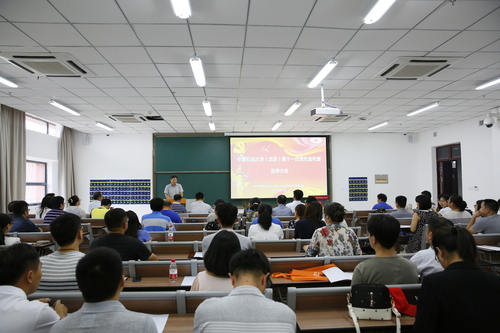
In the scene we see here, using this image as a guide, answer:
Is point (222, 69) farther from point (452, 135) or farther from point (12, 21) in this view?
point (452, 135)

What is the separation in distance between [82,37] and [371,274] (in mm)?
4342

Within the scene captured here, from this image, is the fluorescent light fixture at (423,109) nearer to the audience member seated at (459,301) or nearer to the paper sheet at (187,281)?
the audience member seated at (459,301)

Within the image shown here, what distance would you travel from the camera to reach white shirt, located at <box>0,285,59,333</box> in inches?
52.6

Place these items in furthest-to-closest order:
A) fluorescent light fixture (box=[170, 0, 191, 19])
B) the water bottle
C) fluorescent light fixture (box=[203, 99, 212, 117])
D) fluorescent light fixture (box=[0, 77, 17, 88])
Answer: fluorescent light fixture (box=[203, 99, 212, 117]), fluorescent light fixture (box=[0, 77, 17, 88]), fluorescent light fixture (box=[170, 0, 191, 19]), the water bottle

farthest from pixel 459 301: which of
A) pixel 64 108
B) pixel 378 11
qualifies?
pixel 64 108

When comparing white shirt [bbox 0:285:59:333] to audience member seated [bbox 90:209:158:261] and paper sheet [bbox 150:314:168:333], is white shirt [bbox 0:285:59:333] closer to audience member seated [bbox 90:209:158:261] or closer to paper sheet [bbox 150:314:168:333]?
paper sheet [bbox 150:314:168:333]

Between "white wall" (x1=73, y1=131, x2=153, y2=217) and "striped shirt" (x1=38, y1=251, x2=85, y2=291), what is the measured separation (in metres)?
9.82

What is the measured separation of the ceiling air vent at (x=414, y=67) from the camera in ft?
16.3

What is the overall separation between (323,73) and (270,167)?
6482 millimetres

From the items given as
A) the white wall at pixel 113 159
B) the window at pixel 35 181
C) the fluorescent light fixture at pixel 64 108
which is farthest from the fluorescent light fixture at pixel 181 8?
the white wall at pixel 113 159

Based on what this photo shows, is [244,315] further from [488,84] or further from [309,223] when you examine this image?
[488,84]

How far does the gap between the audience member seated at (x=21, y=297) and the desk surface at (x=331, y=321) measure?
126 cm

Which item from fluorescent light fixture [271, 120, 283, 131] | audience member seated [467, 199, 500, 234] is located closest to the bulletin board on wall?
fluorescent light fixture [271, 120, 283, 131]

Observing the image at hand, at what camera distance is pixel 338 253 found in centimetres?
305
